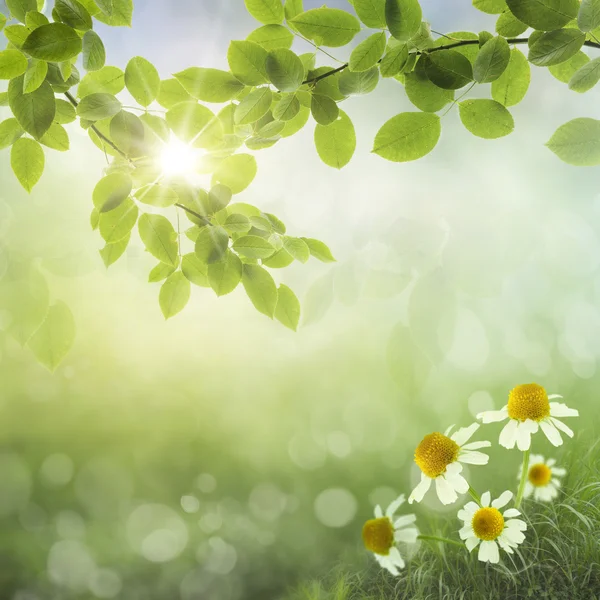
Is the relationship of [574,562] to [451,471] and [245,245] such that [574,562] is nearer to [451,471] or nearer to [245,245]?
[451,471]

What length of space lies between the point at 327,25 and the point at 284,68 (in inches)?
1.4

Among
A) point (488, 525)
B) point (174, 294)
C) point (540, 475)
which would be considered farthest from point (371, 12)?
point (540, 475)

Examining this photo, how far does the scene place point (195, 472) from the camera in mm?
1455

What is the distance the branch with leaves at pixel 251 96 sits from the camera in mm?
240

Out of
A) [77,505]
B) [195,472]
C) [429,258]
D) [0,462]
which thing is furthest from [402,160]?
[0,462]

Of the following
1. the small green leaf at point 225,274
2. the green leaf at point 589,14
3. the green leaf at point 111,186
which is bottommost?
the small green leaf at point 225,274

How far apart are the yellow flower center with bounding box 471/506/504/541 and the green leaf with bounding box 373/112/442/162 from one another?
2.20ft

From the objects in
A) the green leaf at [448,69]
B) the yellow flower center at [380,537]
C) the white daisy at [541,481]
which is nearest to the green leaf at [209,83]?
the green leaf at [448,69]

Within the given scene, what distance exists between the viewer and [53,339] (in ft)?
1.02

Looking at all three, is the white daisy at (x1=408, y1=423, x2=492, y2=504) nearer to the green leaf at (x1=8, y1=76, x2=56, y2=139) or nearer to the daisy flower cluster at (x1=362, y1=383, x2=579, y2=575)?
the daisy flower cluster at (x1=362, y1=383, x2=579, y2=575)

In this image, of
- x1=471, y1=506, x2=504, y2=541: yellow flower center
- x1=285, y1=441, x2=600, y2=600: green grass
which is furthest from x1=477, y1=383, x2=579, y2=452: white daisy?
x1=285, y1=441, x2=600, y2=600: green grass

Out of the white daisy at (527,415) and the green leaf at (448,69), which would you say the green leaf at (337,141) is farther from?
the white daisy at (527,415)

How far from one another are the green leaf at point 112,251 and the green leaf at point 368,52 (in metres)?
0.20

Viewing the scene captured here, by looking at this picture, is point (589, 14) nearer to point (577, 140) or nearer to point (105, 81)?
point (577, 140)
